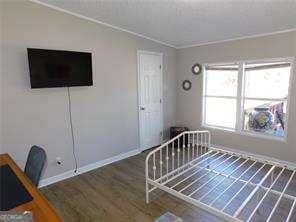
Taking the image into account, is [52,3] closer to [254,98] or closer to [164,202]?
[164,202]

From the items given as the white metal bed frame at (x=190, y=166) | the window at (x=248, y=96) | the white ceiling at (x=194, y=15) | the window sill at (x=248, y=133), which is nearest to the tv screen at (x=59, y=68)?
the white ceiling at (x=194, y=15)

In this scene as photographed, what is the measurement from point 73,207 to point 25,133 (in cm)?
121

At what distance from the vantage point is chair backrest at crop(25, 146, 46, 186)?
1.67 meters

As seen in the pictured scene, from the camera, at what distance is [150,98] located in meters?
4.45

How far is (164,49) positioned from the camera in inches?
181

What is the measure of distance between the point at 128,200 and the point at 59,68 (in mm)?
2067

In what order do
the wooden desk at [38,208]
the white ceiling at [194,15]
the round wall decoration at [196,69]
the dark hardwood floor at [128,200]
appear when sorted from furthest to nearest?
the round wall decoration at [196,69]
the white ceiling at [194,15]
the dark hardwood floor at [128,200]
the wooden desk at [38,208]

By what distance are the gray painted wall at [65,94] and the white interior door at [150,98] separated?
0.52ft

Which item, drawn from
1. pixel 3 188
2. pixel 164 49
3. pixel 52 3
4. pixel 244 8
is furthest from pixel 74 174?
pixel 244 8

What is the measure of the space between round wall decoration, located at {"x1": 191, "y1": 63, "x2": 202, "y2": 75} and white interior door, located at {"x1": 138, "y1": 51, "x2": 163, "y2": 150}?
0.74m

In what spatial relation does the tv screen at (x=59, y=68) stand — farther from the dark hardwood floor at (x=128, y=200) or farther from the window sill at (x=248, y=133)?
the window sill at (x=248, y=133)

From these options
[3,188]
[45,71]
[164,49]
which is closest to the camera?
[3,188]

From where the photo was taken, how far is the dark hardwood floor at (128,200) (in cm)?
236

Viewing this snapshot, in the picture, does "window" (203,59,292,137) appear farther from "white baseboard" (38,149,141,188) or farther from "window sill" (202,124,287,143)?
"white baseboard" (38,149,141,188)
